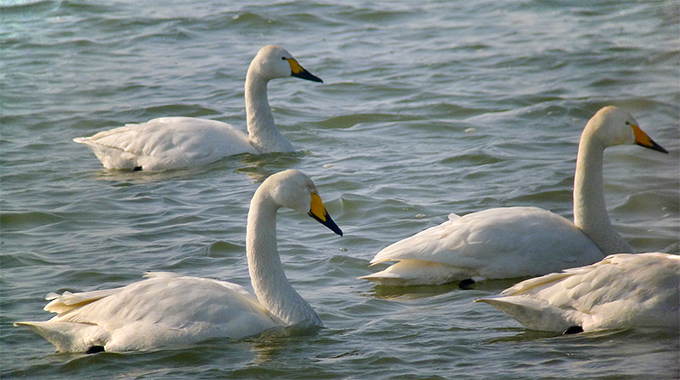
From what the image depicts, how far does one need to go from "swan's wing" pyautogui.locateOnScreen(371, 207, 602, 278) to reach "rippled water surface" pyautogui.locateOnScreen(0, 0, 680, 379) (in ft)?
0.64

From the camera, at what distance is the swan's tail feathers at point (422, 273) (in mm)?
6738

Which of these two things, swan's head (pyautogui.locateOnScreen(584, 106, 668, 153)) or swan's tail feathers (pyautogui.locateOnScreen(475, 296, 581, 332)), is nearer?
swan's tail feathers (pyautogui.locateOnScreen(475, 296, 581, 332))

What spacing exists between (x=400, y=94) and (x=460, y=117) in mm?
1301

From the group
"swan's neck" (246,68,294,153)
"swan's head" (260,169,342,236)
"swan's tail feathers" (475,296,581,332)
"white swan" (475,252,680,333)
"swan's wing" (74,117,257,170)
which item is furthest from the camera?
"swan's neck" (246,68,294,153)

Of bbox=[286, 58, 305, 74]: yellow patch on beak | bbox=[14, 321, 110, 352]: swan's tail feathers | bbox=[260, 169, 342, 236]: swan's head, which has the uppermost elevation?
bbox=[286, 58, 305, 74]: yellow patch on beak

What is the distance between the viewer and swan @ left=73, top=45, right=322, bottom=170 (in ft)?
32.7

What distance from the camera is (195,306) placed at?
18.4 ft

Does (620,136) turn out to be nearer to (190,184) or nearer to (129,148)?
(190,184)

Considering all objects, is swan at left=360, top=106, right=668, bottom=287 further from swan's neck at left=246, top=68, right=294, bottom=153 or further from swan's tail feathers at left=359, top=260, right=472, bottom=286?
swan's neck at left=246, top=68, right=294, bottom=153

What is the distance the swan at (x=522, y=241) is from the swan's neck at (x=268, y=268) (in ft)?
2.95

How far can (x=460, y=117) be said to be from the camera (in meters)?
11.7

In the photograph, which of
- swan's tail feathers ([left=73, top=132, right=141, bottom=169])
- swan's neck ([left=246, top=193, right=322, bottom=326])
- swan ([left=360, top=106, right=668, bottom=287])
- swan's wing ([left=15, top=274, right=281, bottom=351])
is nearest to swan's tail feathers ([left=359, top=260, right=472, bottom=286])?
swan ([left=360, top=106, right=668, bottom=287])

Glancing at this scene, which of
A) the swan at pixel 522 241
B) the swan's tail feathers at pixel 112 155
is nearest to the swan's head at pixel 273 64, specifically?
the swan's tail feathers at pixel 112 155

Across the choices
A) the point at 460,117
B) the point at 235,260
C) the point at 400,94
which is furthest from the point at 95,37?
the point at 235,260
